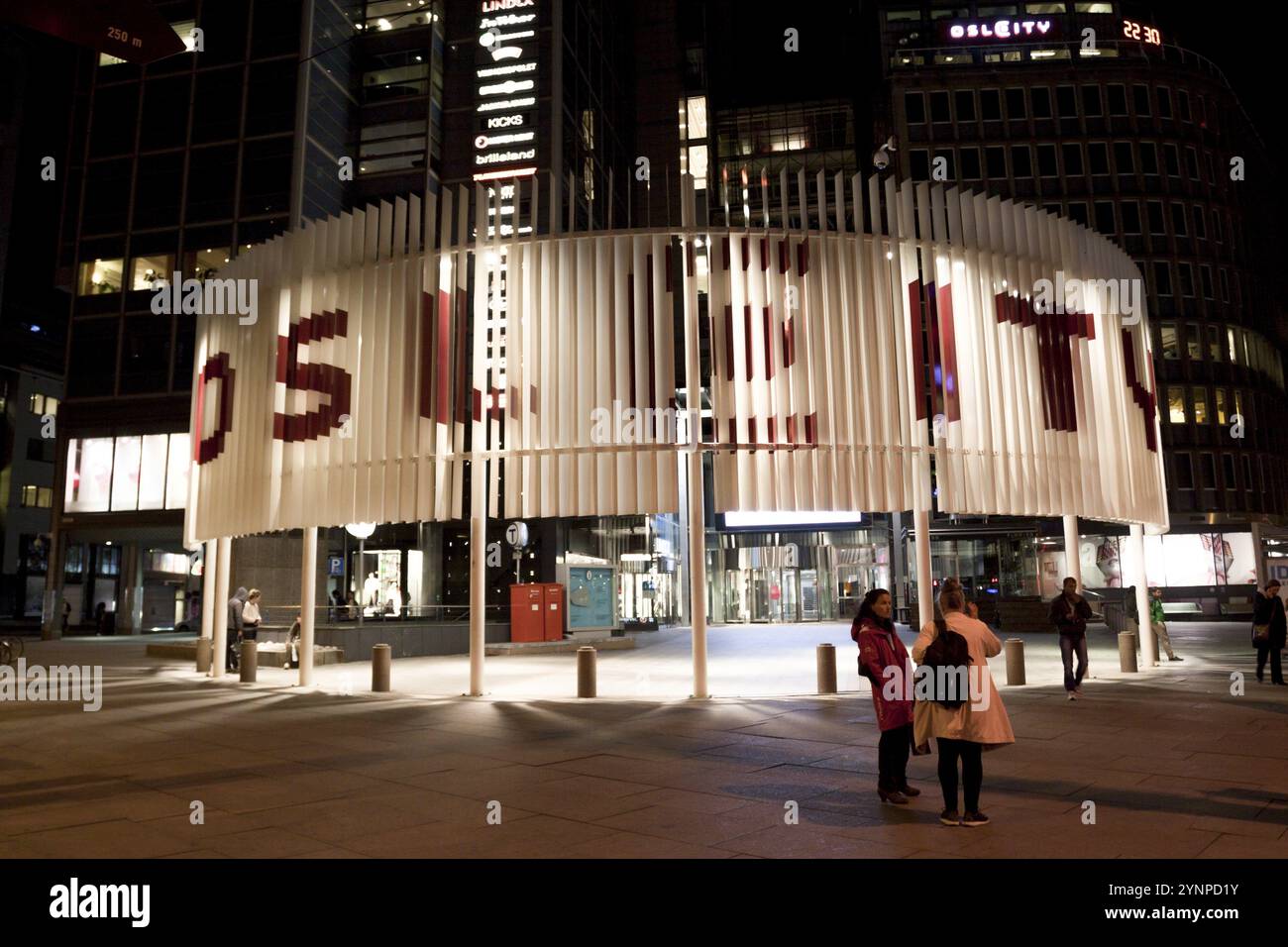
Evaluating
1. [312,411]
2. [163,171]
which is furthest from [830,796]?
[163,171]

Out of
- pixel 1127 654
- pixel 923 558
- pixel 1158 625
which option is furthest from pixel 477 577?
pixel 1158 625

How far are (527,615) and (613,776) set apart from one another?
21.5 metres

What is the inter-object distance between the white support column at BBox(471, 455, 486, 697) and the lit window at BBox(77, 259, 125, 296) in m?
37.8

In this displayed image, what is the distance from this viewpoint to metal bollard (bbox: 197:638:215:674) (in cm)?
2172

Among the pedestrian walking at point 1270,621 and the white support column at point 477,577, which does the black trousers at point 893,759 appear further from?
the pedestrian walking at point 1270,621

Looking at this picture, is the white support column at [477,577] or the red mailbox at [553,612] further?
the red mailbox at [553,612]

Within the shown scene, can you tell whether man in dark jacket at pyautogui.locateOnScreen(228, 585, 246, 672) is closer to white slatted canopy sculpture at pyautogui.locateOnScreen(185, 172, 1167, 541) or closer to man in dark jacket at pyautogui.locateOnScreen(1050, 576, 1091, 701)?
white slatted canopy sculpture at pyautogui.locateOnScreen(185, 172, 1167, 541)

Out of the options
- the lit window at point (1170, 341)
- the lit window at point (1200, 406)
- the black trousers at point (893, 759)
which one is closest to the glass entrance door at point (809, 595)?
the lit window at point (1200, 406)

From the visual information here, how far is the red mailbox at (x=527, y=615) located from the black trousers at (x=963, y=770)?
23872 mm

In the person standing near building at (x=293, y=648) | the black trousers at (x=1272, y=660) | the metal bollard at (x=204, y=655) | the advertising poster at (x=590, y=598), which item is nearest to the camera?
the black trousers at (x=1272, y=660)

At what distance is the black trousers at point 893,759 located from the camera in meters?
7.70
